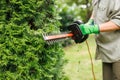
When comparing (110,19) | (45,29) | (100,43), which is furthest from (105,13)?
(45,29)

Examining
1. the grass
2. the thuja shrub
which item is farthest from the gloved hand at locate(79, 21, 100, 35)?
the grass

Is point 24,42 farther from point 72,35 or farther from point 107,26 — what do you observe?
point 107,26

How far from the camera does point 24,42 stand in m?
3.44

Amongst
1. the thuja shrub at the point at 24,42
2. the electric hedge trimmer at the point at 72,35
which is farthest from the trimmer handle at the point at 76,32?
the thuja shrub at the point at 24,42

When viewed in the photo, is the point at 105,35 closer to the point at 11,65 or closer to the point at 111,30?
the point at 111,30

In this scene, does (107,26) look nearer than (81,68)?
Yes

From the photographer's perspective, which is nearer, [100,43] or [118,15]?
[118,15]

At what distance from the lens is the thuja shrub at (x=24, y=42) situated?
3.44 metres

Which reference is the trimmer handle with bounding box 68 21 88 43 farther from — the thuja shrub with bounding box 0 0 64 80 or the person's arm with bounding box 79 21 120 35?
the thuja shrub with bounding box 0 0 64 80

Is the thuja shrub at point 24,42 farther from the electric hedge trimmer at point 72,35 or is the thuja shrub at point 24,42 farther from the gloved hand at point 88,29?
the gloved hand at point 88,29

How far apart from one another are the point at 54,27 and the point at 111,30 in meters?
0.63

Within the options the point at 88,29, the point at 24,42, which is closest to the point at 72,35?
the point at 88,29

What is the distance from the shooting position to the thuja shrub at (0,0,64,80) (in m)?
3.44

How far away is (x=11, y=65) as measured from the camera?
351 centimetres
